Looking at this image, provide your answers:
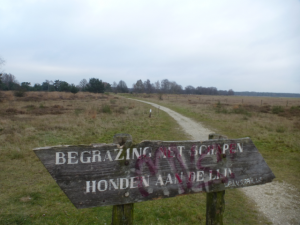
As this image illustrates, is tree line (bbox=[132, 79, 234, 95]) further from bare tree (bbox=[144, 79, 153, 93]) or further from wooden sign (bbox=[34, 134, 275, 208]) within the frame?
wooden sign (bbox=[34, 134, 275, 208])

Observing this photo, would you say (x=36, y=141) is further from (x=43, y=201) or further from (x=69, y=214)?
(x=69, y=214)

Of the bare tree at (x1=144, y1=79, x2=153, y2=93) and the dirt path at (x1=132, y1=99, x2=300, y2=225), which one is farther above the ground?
the bare tree at (x1=144, y1=79, x2=153, y2=93)

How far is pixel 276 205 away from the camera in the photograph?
3932mm

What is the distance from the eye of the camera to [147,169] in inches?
63.7

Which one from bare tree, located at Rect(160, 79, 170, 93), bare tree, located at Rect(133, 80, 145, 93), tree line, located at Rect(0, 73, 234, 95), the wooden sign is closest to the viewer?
the wooden sign

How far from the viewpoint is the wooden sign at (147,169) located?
1.46m

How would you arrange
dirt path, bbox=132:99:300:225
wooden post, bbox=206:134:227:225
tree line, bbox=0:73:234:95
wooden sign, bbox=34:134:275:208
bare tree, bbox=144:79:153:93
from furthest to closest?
bare tree, bbox=144:79:153:93, tree line, bbox=0:73:234:95, dirt path, bbox=132:99:300:225, wooden post, bbox=206:134:227:225, wooden sign, bbox=34:134:275:208

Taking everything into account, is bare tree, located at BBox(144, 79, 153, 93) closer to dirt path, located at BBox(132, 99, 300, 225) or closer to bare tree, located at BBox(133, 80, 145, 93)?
bare tree, located at BBox(133, 80, 145, 93)

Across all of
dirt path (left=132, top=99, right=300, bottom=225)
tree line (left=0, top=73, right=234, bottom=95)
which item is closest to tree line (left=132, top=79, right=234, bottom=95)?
tree line (left=0, top=73, right=234, bottom=95)

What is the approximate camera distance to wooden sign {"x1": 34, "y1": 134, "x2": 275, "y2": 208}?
1460 millimetres

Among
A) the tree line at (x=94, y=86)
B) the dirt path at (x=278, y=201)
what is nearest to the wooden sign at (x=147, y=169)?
the dirt path at (x=278, y=201)

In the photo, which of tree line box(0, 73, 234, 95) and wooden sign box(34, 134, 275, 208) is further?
tree line box(0, 73, 234, 95)

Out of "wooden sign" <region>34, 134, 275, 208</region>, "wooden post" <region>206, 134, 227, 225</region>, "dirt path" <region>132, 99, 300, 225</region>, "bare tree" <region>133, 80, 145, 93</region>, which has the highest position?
"bare tree" <region>133, 80, 145, 93</region>

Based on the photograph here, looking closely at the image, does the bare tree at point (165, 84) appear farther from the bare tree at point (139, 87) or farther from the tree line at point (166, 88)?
the bare tree at point (139, 87)
